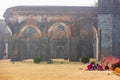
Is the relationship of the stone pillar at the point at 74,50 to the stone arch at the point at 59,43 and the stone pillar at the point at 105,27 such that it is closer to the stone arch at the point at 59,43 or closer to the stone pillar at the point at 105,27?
the stone pillar at the point at 105,27

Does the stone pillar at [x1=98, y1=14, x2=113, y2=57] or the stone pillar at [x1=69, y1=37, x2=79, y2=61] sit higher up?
the stone pillar at [x1=98, y1=14, x2=113, y2=57]

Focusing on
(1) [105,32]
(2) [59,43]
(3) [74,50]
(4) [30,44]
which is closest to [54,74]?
(1) [105,32]

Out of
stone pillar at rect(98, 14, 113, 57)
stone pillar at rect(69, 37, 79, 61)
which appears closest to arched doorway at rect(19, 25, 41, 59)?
stone pillar at rect(69, 37, 79, 61)

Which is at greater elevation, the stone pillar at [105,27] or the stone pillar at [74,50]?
the stone pillar at [105,27]

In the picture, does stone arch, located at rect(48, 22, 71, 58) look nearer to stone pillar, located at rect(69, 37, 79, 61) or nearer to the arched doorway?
the arched doorway

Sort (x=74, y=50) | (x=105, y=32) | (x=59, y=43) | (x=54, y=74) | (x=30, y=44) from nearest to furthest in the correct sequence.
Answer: (x=54, y=74), (x=105, y=32), (x=74, y=50), (x=59, y=43), (x=30, y=44)

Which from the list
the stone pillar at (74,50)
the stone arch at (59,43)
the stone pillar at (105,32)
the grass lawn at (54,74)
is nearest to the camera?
the grass lawn at (54,74)

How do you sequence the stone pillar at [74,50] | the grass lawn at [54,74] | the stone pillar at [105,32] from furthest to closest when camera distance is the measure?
the stone pillar at [74,50], the stone pillar at [105,32], the grass lawn at [54,74]

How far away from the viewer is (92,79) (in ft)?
38.7

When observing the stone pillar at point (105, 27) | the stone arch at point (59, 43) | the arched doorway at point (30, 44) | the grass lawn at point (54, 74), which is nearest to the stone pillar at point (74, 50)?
the stone pillar at point (105, 27)

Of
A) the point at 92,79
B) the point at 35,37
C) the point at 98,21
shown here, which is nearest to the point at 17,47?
the point at 98,21

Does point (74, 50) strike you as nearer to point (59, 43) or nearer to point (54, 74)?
point (59, 43)

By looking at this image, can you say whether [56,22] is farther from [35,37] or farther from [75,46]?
[35,37]

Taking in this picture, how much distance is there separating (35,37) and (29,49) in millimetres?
1580
